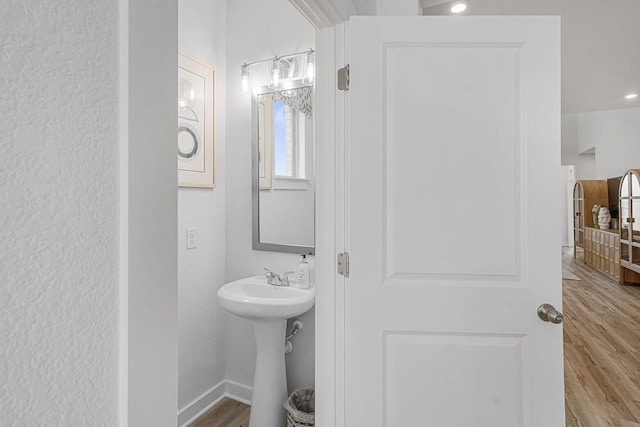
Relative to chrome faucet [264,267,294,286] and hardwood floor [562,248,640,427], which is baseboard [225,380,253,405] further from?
hardwood floor [562,248,640,427]

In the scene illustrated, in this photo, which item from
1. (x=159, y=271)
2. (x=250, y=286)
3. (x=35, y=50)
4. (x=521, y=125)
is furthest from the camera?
(x=250, y=286)

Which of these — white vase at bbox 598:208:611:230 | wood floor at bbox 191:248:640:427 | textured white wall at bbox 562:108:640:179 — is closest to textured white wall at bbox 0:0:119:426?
wood floor at bbox 191:248:640:427

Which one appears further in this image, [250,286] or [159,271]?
[250,286]

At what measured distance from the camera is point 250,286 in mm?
A: 2045

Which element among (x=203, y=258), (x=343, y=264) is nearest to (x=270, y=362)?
(x=203, y=258)

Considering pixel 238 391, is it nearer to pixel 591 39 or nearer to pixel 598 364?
pixel 598 364

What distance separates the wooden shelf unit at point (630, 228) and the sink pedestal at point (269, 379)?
5463 mm

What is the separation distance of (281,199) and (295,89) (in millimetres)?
633

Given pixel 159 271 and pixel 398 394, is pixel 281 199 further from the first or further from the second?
pixel 159 271

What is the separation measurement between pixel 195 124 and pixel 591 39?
327cm

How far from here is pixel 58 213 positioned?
0.39 meters

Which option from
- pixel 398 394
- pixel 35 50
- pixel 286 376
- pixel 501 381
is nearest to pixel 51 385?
pixel 35 50

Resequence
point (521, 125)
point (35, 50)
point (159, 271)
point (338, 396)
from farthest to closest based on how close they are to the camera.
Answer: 1. point (338, 396)
2. point (521, 125)
3. point (159, 271)
4. point (35, 50)

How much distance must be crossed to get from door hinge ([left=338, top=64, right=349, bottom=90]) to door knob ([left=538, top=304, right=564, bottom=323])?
103 cm
